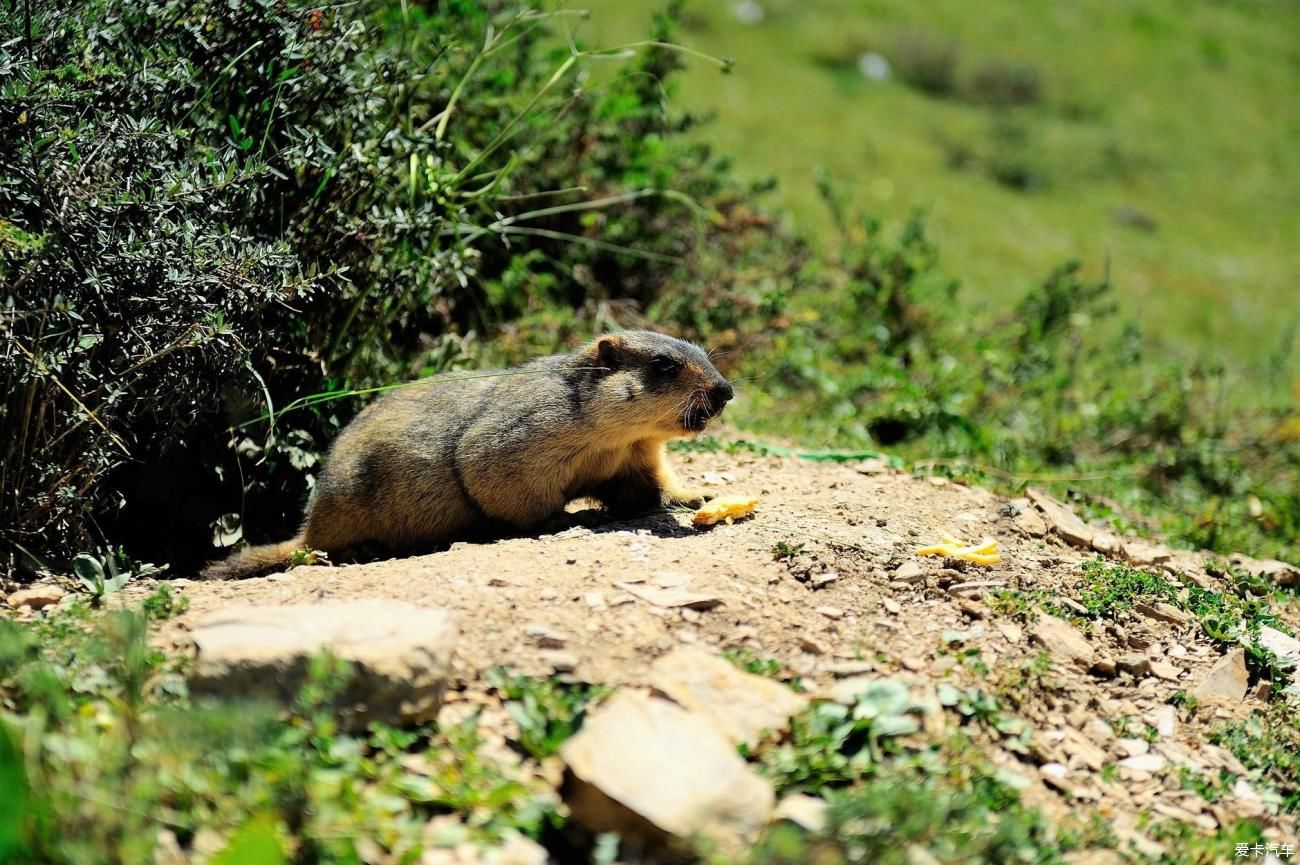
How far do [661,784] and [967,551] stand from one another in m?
2.23

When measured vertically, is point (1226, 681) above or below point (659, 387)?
below

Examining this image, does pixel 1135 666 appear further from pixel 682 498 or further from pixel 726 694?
pixel 682 498

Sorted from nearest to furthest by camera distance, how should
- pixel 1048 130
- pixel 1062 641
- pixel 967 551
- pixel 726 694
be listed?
pixel 726 694 → pixel 1062 641 → pixel 967 551 → pixel 1048 130

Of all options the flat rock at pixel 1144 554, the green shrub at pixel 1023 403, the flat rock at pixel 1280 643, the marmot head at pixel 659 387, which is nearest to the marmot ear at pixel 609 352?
the marmot head at pixel 659 387

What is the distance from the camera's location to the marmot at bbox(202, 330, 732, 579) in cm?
514

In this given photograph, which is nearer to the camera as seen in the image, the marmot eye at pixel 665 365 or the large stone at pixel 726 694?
the large stone at pixel 726 694

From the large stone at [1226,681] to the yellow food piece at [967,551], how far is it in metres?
0.86

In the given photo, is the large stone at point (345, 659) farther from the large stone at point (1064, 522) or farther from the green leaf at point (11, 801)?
the large stone at point (1064, 522)

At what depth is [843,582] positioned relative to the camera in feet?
14.0

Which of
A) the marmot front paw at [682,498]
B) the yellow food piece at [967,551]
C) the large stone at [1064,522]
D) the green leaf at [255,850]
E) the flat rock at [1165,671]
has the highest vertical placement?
the green leaf at [255,850]

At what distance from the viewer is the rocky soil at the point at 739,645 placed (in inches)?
120

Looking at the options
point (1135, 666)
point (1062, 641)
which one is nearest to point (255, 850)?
point (1062, 641)

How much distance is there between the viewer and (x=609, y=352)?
530cm

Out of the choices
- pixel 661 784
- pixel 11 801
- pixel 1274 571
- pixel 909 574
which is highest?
pixel 11 801
